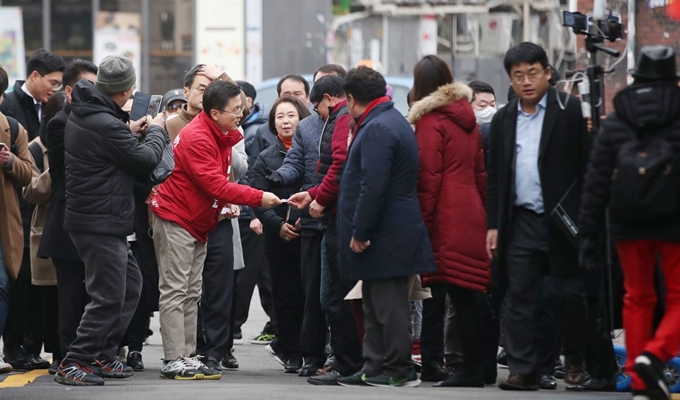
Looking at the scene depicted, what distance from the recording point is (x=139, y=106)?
29.1 ft

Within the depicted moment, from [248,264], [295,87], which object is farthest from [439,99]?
[248,264]

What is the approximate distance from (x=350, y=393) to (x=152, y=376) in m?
2.11

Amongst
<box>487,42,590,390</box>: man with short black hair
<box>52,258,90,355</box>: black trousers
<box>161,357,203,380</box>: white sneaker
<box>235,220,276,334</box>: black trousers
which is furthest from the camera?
<box>235,220,276,334</box>: black trousers

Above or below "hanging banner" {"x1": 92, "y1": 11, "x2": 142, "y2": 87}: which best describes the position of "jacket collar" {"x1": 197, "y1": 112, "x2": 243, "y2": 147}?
below

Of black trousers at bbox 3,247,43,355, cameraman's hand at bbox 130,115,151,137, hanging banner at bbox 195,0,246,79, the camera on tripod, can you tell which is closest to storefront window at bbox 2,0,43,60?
hanging banner at bbox 195,0,246,79

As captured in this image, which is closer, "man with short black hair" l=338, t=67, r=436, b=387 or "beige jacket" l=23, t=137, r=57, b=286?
"man with short black hair" l=338, t=67, r=436, b=387

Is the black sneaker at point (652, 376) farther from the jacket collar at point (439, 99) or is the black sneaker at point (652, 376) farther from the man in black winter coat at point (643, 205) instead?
the jacket collar at point (439, 99)

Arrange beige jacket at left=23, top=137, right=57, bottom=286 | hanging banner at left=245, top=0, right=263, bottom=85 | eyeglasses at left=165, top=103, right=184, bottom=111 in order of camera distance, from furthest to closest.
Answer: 1. hanging banner at left=245, top=0, right=263, bottom=85
2. eyeglasses at left=165, top=103, right=184, bottom=111
3. beige jacket at left=23, top=137, right=57, bottom=286

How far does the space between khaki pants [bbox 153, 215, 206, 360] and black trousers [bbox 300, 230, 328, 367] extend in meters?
0.76

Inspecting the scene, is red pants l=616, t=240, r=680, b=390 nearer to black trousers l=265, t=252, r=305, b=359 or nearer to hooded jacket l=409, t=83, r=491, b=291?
hooded jacket l=409, t=83, r=491, b=291

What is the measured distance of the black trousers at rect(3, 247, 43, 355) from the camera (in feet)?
30.2

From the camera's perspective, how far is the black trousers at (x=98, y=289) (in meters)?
8.07

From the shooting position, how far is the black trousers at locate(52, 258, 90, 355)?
28.2 ft

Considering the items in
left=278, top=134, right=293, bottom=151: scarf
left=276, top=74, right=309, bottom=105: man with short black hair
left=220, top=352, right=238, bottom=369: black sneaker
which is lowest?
left=220, top=352, right=238, bottom=369: black sneaker
